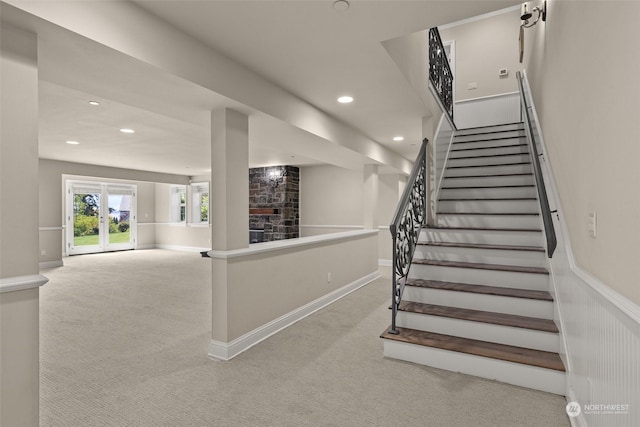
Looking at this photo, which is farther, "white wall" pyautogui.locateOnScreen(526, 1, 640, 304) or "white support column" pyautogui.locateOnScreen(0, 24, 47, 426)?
"white support column" pyautogui.locateOnScreen(0, 24, 47, 426)

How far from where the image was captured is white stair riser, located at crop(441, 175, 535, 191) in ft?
13.5

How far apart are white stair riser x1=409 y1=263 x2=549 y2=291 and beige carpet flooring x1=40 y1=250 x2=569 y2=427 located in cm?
77

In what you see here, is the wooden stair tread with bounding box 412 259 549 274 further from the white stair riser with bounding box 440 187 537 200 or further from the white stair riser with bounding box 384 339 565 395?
the white stair riser with bounding box 440 187 537 200

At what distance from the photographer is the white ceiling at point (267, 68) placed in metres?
1.91

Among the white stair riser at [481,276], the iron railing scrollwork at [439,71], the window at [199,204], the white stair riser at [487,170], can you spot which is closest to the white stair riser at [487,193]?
the white stair riser at [487,170]

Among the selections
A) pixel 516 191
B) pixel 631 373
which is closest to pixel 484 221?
pixel 516 191

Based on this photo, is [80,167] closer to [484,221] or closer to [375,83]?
[375,83]

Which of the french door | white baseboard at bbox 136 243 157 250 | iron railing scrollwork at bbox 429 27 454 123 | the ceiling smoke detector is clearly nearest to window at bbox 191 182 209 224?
white baseboard at bbox 136 243 157 250

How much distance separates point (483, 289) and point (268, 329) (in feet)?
6.70

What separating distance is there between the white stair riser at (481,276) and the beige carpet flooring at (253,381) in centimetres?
77

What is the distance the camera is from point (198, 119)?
3119mm

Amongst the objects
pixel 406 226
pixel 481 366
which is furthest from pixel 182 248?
pixel 481 366

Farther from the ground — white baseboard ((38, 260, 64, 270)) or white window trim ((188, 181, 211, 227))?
white window trim ((188, 181, 211, 227))

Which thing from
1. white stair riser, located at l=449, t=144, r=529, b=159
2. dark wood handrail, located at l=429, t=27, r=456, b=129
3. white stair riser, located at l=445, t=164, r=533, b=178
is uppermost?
dark wood handrail, located at l=429, t=27, r=456, b=129
